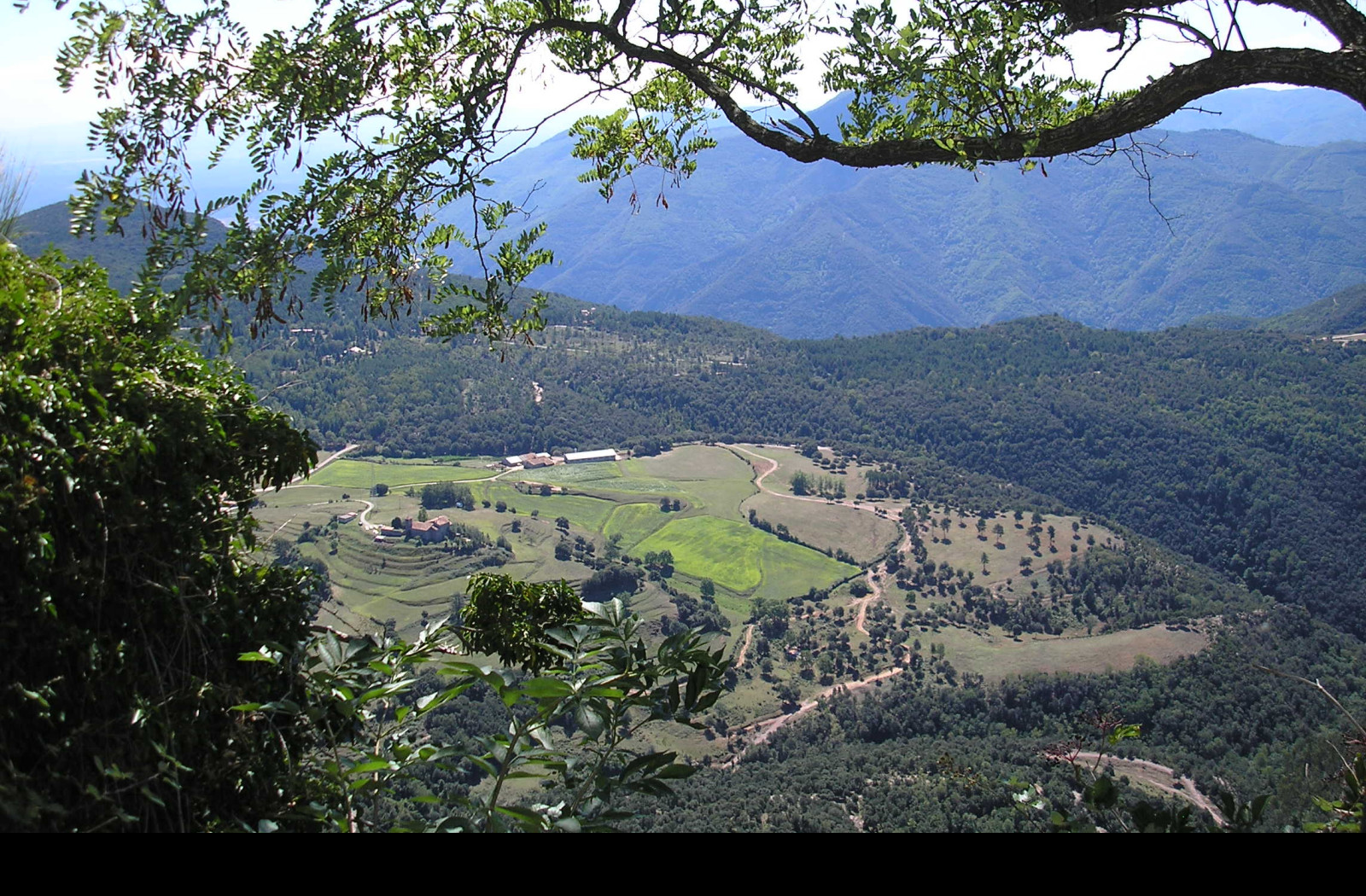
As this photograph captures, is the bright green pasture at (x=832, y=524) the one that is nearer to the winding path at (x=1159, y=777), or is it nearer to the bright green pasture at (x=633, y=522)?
the bright green pasture at (x=633, y=522)

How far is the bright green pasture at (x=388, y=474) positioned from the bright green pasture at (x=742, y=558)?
44.0 ft

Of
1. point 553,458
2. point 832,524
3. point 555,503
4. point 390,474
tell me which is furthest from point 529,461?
point 832,524

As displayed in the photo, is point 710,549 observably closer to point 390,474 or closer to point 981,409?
point 390,474

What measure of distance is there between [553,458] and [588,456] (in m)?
3.17

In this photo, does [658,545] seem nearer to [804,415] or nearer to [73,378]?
[804,415]

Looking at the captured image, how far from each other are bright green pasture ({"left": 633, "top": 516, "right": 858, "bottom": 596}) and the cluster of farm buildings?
12.1 metres

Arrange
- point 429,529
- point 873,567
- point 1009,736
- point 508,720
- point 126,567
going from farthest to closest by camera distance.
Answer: point 873,567 → point 429,529 → point 1009,736 → point 508,720 → point 126,567

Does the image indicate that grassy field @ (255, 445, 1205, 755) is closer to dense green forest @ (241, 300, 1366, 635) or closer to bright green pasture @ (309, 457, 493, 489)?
bright green pasture @ (309, 457, 493, 489)

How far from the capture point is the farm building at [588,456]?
6103 centimetres

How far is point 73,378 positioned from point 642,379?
6944 cm

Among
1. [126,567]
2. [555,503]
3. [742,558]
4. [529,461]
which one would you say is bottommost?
[742,558]

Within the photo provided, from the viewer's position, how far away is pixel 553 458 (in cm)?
5981

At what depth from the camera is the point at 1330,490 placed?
46.2 metres
